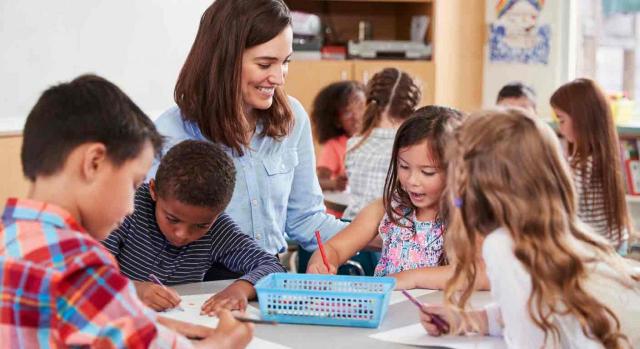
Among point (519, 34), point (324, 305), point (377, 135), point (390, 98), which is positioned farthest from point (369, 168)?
point (519, 34)

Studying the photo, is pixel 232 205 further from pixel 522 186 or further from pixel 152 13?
pixel 152 13

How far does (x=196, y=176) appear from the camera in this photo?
1.93m

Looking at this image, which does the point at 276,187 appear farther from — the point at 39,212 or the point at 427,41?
the point at 427,41

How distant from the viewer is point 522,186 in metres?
1.43

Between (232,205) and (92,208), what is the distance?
3.53 feet

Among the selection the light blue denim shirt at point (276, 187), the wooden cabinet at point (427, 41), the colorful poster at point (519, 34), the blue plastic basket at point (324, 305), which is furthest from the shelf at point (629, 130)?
the blue plastic basket at point (324, 305)

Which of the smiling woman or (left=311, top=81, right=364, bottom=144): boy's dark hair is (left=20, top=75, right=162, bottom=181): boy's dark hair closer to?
the smiling woman

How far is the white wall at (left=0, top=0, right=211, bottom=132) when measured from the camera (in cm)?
265

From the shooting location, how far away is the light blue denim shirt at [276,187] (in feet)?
7.70

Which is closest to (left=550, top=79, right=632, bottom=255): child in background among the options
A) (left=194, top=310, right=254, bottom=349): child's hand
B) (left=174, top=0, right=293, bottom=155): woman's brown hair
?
(left=174, top=0, right=293, bottom=155): woman's brown hair

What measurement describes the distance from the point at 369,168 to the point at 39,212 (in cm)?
257

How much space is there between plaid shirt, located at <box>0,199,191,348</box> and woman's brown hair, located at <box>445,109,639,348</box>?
56 cm

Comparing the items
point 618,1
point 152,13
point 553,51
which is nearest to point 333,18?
point 553,51

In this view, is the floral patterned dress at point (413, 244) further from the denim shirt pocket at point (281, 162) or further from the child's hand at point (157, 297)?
the child's hand at point (157, 297)
